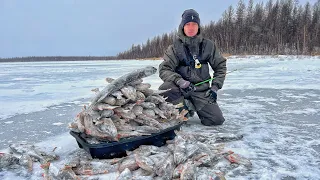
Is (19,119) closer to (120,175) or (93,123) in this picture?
(93,123)

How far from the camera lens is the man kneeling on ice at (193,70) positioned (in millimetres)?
4438

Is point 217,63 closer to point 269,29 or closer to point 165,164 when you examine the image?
point 165,164

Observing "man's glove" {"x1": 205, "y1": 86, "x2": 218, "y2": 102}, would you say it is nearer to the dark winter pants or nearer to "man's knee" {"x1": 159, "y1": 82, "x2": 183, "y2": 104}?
the dark winter pants

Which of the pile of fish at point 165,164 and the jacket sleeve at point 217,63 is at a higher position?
the jacket sleeve at point 217,63

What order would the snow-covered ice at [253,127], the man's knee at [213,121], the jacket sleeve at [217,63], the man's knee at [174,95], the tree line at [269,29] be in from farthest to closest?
the tree line at [269,29], the jacket sleeve at [217,63], the man's knee at [174,95], the man's knee at [213,121], the snow-covered ice at [253,127]

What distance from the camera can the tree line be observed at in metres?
41.4

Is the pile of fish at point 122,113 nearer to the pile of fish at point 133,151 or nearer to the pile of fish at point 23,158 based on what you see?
the pile of fish at point 133,151

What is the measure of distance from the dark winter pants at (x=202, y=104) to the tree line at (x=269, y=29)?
3663 centimetres

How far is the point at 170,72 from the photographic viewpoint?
177 inches

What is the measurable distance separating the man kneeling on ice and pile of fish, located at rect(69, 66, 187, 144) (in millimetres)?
1140

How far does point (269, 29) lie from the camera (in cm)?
4588

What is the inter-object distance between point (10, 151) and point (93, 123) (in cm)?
103

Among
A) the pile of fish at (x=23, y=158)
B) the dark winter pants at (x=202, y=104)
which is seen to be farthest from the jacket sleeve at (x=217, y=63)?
the pile of fish at (x=23, y=158)

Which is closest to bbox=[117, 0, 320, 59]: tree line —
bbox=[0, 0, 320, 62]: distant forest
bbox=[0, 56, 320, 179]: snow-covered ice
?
bbox=[0, 0, 320, 62]: distant forest
